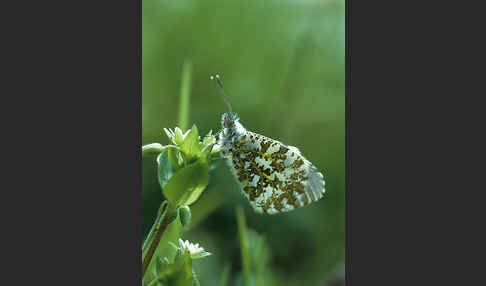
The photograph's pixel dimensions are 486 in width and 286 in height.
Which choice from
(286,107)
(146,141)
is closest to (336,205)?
(286,107)

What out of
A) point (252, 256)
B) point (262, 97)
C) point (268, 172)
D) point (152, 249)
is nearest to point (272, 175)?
point (268, 172)

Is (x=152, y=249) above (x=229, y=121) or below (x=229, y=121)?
below

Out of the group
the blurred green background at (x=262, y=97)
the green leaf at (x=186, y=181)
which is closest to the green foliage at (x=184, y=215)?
the green leaf at (x=186, y=181)

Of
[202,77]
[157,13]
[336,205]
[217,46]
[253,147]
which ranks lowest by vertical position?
[336,205]

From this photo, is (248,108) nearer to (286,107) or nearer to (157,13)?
(286,107)

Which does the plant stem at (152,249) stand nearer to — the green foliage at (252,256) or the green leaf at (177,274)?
the green leaf at (177,274)

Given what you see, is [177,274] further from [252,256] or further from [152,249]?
[252,256]

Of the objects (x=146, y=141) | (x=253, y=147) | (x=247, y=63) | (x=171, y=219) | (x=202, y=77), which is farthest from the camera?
(x=247, y=63)

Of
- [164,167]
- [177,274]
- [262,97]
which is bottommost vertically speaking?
[177,274]
